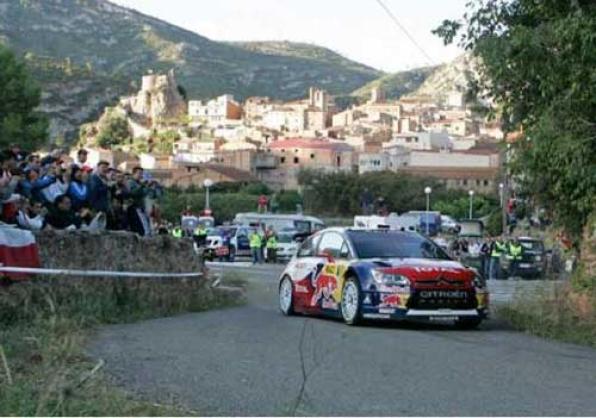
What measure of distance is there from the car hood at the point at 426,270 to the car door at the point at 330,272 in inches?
30.1

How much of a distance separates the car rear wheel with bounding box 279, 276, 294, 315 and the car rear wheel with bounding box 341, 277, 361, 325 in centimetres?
209

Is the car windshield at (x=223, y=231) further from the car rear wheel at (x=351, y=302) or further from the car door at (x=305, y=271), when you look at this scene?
the car rear wheel at (x=351, y=302)

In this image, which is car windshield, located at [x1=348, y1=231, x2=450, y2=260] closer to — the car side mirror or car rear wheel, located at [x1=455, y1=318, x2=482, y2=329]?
the car side mirror

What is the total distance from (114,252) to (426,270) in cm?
443

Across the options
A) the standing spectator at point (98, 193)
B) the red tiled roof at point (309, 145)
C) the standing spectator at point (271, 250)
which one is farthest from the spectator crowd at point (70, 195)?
the red tiled roof at point (309, 145)

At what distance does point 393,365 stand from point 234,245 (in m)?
41.7

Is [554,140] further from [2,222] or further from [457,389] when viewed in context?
[2,222]

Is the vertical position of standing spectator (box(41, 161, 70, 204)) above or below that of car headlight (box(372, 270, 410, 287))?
above

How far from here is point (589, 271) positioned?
15.2 m

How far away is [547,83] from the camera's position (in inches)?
554

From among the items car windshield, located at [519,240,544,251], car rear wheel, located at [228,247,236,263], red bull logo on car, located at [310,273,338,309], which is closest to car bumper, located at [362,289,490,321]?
red bull logo on car, located at [310,273,338,309]

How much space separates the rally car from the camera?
15352 mm

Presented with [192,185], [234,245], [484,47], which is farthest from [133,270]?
[192,185]

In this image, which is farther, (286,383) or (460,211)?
(460,211)
